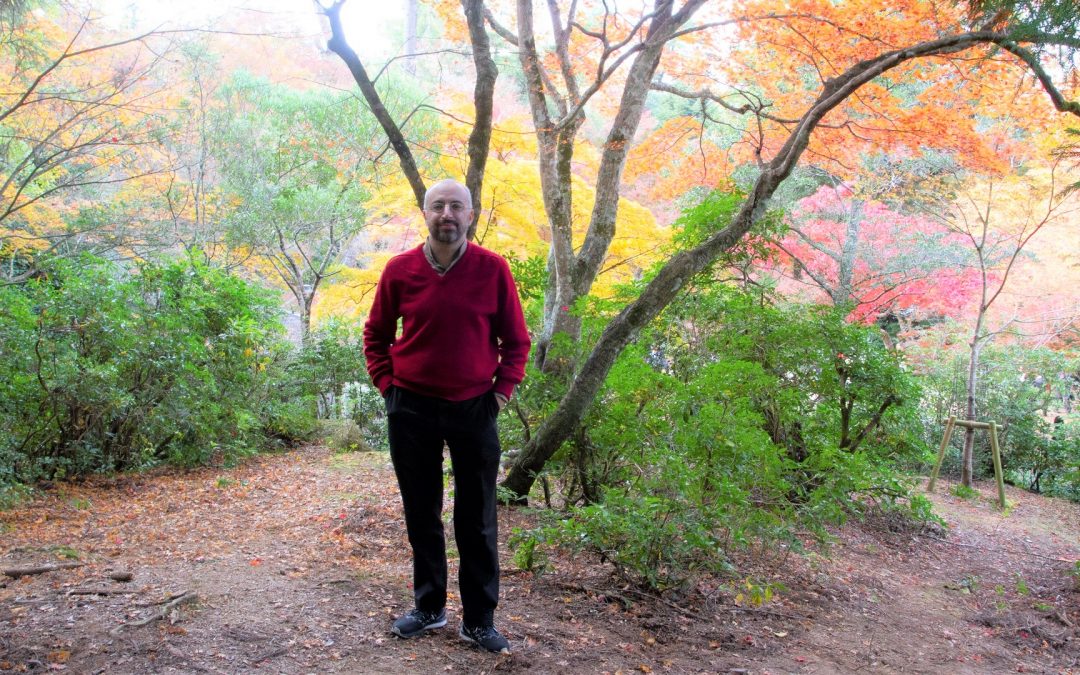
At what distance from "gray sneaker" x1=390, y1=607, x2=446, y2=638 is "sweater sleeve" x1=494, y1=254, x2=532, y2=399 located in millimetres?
875

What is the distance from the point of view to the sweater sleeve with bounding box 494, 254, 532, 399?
251 cm

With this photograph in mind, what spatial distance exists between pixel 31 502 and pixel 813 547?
5249mm

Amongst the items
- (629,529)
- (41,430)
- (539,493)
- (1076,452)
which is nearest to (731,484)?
(629,529)

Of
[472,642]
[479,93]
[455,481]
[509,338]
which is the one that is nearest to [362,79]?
[479,93]

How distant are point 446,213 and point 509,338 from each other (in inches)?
19.4

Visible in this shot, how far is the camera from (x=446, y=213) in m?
2.37

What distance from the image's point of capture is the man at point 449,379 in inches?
94.1

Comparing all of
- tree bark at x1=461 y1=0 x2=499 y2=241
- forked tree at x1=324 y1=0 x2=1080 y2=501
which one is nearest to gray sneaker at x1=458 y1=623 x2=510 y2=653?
forked tree at x1=324 y1=0 x2=1080 y2=501

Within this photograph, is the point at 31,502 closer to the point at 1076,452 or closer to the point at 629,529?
the point at 629,529

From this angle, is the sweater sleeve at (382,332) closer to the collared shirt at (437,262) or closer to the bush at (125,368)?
the collared shirt at (437,262)

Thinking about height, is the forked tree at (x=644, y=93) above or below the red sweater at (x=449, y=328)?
above

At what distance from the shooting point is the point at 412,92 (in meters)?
14.4

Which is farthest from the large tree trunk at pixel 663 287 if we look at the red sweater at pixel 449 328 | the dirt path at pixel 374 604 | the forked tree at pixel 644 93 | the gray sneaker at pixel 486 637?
the gray sneaker at pixel 486 637

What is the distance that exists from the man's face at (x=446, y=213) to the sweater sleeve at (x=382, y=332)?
0.23 meters
